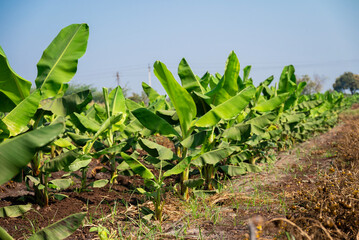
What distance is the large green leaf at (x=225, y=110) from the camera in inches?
138

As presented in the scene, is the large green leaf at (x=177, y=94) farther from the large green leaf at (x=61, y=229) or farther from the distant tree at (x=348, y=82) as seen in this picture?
the distant tree at (x=348, y=82)

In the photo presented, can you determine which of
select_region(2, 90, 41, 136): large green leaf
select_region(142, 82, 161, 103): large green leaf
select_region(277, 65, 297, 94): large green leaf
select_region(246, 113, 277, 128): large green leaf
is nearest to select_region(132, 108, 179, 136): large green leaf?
select_region(2, 90, 41, 136): large green leaf

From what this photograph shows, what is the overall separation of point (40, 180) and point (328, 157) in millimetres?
6098

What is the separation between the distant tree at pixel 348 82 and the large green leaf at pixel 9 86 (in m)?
109

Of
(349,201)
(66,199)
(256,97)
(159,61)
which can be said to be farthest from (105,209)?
(256,97)

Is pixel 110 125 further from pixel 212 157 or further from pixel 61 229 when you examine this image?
pixel 61 229

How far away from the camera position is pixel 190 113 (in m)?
3.50

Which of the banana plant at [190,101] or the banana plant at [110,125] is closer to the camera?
the banana plant at [190,101]

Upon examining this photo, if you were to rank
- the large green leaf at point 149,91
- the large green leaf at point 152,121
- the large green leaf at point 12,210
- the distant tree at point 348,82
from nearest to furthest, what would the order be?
1. the large green leaf at point 12,210
2. the large green leaf at point 152,121
3. the large green leaf at point 149,91
4. the distant tree at point 348,82

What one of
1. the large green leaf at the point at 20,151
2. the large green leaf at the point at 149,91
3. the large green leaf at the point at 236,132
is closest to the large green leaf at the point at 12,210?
the large green leaf at the point at 20,151

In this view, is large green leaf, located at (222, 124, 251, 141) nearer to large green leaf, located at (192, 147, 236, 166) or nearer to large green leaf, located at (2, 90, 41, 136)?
large green leaf, located at (192, 147, 236, 166)

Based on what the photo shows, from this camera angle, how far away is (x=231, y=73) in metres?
3.82

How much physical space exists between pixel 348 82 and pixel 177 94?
109 meters

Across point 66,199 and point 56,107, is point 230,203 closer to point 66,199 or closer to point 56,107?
point 66,199
